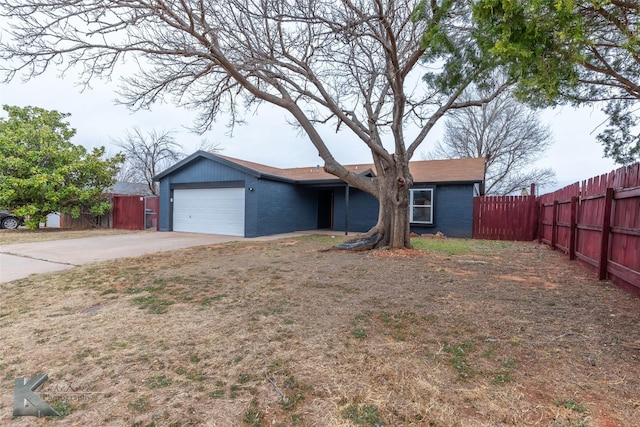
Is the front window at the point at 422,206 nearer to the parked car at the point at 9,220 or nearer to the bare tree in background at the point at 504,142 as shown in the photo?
the bare tree in background at the point at 504,142

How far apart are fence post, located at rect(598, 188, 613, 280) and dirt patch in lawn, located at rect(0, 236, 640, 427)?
1.10 ft

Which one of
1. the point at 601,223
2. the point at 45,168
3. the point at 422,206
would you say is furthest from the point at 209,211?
the point at 601,223

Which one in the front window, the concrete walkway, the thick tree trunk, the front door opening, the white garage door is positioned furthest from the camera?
the front door opening

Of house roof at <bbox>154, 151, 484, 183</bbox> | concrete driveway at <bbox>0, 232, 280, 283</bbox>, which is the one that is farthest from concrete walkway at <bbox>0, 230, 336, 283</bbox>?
house roof at <bbox>154, 151, 484, 183</bbox>

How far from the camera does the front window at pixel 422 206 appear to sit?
41.1 ft

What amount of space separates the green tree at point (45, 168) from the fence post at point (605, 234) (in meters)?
17.5

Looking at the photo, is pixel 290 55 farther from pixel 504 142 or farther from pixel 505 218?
pixel 504 142

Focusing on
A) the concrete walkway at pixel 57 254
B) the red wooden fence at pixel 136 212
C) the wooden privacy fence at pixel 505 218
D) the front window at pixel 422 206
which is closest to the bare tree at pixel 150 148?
the red wooden fence at pixel 136 212

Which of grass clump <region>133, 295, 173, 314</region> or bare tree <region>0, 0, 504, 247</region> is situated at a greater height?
bare tree <region>0, 0, 504, 247</region>

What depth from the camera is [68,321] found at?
3150 mm

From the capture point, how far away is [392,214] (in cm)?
815

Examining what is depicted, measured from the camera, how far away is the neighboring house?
39.9 feet

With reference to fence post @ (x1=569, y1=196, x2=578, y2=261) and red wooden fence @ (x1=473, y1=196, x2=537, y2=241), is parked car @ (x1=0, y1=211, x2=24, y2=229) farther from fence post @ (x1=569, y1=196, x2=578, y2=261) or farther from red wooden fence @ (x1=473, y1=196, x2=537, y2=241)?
fence post @ (x1=569, y1=196, x2=578, y2=261)

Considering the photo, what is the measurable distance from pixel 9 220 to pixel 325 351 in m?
19.4
